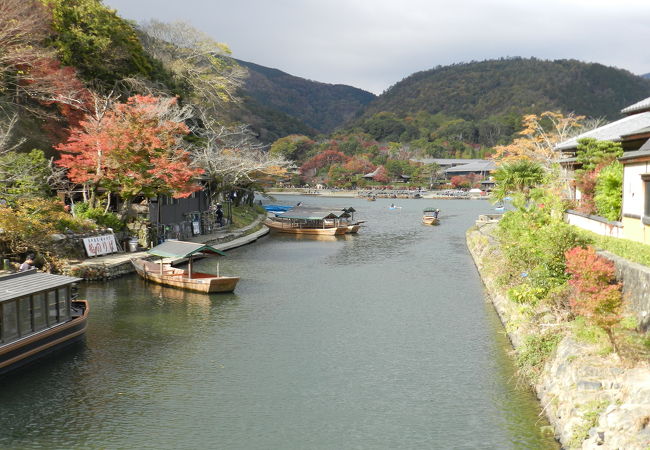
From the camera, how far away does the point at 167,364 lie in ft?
67.0

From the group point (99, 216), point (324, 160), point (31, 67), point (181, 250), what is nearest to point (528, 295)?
point (181, 250)

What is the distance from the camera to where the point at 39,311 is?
20359mm

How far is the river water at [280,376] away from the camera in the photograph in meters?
15.3

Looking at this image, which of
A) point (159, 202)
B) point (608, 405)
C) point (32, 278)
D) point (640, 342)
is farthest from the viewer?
point (159, 202)

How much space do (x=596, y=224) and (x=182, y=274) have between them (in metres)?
23.1

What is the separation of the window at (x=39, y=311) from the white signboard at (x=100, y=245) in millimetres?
16280

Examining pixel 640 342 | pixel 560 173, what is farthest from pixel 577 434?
pixel 560 173

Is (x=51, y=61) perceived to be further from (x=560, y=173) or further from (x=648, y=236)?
(x=648, y=236)

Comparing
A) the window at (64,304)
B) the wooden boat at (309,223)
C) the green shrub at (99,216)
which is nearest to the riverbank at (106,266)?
the green shrub at (99,216)

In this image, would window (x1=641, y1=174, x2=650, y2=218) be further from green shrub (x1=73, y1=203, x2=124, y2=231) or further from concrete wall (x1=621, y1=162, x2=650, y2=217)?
green shrub (x1=73, y1=203, x2=124, y2=231)

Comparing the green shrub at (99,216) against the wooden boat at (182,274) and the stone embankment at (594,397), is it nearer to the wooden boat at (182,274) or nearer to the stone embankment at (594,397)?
the wooden boat at (182,274)

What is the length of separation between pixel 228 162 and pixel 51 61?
1782 centimetres

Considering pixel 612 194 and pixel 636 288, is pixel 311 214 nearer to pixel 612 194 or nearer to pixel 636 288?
pixel 612 194

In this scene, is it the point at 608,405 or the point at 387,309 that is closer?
the point at 608,405
